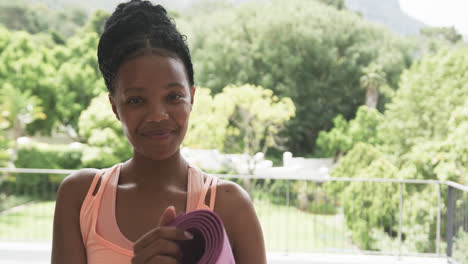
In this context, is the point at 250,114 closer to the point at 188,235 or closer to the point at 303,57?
the point at 303,57

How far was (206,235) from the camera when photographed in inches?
14.2

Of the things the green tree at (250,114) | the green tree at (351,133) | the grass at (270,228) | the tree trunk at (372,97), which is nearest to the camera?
the grass at (270,228)

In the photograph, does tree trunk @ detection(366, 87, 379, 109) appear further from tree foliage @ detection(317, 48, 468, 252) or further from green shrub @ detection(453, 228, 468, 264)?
green shrub @ detection(453, 228, 468, 264)

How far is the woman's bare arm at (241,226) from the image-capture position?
48 cm

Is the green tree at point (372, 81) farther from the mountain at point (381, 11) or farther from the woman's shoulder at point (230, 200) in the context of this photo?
the woman's shoulder at point (230, 200)

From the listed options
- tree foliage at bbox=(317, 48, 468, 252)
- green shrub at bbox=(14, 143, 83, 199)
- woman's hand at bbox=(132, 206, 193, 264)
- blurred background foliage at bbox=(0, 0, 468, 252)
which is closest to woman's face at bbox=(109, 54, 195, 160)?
woman's hand at bbox=(132, 206, 193, 264)

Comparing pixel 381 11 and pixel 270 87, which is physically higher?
→ pixel 381 11

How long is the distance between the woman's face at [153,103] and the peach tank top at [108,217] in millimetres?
50

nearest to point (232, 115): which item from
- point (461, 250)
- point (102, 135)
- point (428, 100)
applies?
point (102, 135)

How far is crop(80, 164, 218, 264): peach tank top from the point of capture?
0.47 m

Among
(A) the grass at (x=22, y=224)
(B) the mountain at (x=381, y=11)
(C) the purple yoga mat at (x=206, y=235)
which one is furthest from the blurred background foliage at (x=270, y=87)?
(C) the purple yoga mat at (x=206, y=235)

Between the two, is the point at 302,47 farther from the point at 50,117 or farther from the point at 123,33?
the point at 123,33

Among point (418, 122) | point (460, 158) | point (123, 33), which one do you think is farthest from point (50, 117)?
point (123, 33)

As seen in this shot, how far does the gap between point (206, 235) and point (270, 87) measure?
58.8ft
